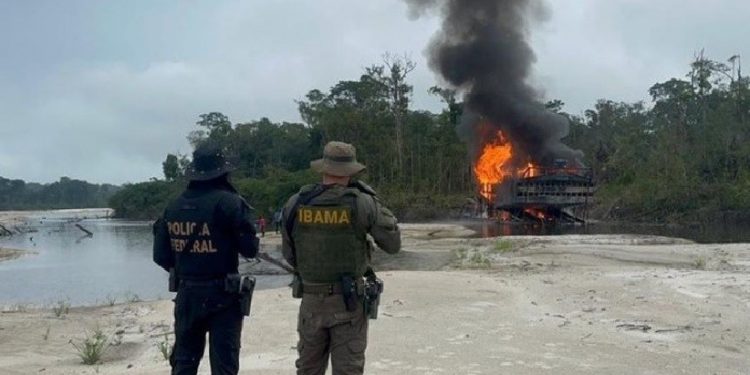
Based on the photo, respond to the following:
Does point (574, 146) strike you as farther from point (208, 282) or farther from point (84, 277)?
point (208, 282)

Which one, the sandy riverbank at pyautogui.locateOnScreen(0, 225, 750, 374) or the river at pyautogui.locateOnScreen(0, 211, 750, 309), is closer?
the sandy riverbank at pyautogui.locateOnScreen(0, 225, 750, 374)

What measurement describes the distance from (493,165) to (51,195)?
14164 centimetres

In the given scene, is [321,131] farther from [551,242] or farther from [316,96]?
[551,242]

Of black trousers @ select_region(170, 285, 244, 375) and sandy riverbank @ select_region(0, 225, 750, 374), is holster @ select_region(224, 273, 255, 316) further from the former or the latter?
sandy riverbank @ select_region(0, 225, 750, 374)

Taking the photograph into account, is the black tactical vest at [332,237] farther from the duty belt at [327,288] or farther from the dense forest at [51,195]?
the dense forest at [51,195]

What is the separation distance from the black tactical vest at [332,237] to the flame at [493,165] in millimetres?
42372

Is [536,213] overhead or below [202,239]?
overhead

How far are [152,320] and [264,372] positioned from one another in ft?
15.5

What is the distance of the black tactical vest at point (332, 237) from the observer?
4.53m

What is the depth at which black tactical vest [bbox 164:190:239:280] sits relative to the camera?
4.71 m

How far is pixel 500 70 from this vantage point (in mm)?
46219

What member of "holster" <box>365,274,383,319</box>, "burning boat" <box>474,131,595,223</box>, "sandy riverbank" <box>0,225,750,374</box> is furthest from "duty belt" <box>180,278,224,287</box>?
"burning boat" <box>474,131,595,223</box>

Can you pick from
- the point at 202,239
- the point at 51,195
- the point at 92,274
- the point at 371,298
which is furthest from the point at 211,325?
the point at 51,195

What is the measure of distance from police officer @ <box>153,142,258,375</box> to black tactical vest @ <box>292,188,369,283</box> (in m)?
0.44
